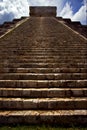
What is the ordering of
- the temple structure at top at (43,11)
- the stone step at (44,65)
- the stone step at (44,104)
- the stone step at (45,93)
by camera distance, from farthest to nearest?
the temple structure at top at (43,11) → the stone step at (44,65) → the stone step at (45,93) → the stone step at (44,104)

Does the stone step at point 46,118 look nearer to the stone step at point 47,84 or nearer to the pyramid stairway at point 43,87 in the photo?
the pyramid stairway at point 43,87

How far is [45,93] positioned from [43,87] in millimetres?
467

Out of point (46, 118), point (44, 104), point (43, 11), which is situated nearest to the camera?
point (46, 118)

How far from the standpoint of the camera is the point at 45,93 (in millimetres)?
5953

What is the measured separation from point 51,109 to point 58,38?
27.9ft

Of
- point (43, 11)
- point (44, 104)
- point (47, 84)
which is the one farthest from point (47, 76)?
point (43, 11)

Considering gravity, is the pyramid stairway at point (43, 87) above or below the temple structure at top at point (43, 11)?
above

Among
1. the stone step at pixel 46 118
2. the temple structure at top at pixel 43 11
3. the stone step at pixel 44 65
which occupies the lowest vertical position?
the temple structure at top at pixel 43 11

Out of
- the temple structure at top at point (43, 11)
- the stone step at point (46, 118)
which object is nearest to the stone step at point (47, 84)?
the stone step at point (46, 118)

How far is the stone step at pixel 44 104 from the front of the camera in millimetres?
5426

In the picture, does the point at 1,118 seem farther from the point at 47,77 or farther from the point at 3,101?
the point at 47,77

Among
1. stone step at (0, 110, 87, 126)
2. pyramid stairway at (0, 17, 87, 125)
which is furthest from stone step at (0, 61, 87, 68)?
stone step at (0, 110, 87, 126)

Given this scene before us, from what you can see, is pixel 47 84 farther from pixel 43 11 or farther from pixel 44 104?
pixel 43 11

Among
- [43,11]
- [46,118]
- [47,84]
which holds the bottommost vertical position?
[43,11]
